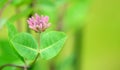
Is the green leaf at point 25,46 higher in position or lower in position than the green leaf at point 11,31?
lower

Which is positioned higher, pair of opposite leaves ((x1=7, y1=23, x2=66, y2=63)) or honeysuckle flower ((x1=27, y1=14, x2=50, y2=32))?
honeysuckle flower ((x1=27, y1=14, x2=50, y2=32))

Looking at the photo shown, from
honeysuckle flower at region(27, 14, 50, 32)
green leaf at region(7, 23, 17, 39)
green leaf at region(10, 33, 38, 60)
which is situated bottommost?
green leaf at region(10, 33, 38, 60)

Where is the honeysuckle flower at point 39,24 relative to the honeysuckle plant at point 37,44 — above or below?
above

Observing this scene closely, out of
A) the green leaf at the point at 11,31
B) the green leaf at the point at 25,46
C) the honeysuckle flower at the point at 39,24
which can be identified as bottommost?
the green leaf at the point at 25,46

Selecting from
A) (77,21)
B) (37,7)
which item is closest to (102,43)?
(77,21)

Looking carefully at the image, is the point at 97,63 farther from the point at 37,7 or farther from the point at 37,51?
the point at 37,51
